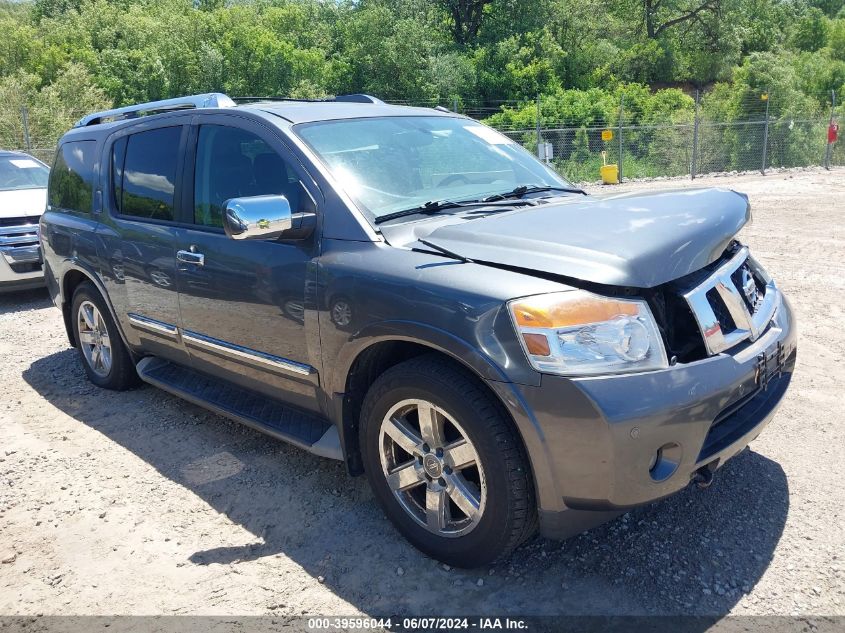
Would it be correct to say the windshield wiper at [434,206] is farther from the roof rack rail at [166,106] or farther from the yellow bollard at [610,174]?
the yellow bollard at [610,174]

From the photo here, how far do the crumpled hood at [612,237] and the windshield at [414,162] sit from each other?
1.47 ft

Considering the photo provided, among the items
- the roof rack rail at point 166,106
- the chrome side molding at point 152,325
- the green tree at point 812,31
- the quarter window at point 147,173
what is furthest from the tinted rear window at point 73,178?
the green tree at point 812,31

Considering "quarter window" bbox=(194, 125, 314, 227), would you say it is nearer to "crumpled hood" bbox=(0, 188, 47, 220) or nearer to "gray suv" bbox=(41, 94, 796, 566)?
"gray suv" bbox=(41, 94, 796, 566)

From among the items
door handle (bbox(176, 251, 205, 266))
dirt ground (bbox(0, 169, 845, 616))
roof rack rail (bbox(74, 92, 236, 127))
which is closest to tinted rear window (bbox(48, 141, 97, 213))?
roof rack rail (bbox(74, 92, 236, 127))

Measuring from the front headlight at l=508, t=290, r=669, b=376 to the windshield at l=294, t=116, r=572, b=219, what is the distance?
3.42ft

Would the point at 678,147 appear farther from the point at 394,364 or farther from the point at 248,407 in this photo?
the point at 394,364

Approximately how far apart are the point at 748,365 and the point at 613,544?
3.06ft

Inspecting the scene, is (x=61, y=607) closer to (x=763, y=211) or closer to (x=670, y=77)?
(x=763, y=211)

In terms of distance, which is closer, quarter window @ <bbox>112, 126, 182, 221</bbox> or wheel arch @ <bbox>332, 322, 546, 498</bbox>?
wheel arch @ <bbox>332, 322, 546, 498</bbox>

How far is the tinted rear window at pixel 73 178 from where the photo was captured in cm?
492

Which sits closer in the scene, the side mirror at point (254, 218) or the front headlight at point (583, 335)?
the front headlight at point (583, 335)

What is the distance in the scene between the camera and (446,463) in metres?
2.76

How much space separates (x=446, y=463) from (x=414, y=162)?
158 centimetres

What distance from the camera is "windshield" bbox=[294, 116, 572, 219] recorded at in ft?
10.9
